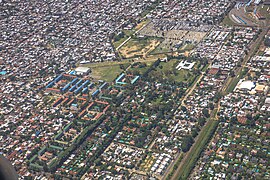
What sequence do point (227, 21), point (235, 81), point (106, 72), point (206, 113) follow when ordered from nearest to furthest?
point (206, 113), point (235, 81), point (106, 72), point (227, 21)

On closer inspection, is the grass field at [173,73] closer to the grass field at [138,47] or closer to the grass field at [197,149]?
the grass field at [138,47]

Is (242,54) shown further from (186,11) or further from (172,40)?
(186,11)

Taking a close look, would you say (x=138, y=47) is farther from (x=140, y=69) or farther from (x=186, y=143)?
(x=186, y=143)

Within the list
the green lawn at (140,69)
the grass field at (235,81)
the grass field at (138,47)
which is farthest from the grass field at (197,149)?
the grass field at (138,47)

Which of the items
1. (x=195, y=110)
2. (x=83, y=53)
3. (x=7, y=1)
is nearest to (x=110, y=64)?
(x=83, y=53)

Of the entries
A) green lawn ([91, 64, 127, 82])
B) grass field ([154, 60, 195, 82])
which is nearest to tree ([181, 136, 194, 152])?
grass field ([154, 60, 195, 82])

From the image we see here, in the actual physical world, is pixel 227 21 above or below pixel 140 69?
above

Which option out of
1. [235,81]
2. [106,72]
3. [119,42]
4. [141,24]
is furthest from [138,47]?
[235,81]

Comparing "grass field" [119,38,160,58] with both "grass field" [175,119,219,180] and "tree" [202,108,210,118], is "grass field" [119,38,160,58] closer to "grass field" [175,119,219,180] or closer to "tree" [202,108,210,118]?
"tree" [202,108,210,118]
